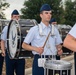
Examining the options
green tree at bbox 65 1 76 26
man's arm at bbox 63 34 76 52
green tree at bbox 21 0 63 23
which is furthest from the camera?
green tree at bbox 65 1 76 26

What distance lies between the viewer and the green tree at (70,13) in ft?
140

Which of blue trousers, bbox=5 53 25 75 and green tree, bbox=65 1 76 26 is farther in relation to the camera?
green tree, bbox=65 1 76 26

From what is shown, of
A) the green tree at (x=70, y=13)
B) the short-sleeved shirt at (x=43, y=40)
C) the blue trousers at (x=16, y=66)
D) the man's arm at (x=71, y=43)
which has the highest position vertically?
the man's arm at (x=71, y=43)

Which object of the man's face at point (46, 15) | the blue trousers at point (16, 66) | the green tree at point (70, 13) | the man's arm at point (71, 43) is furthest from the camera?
the green tree at point (70, 13)

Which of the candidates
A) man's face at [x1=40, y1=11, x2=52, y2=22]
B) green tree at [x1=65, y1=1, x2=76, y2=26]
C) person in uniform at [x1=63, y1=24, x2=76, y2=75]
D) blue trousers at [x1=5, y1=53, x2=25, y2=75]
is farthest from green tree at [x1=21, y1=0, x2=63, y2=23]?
person in uniform at [x1=63, y1=24, x2=76, y2=75]

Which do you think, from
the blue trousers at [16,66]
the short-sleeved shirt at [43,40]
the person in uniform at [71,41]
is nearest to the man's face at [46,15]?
the short-sleeved shirt at [43,40]

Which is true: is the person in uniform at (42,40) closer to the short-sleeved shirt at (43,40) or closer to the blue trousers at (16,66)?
the short-sleeved shirt at (43,40)

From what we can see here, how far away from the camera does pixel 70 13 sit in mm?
43062

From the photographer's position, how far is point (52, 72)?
4.57 meters

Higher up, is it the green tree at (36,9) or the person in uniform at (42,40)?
the person in uniform at (42,40)

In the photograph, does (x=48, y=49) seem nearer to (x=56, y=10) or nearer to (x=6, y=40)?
(x=6, y=40)

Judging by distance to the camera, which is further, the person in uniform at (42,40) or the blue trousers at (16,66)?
the blue trousers at (16,66)

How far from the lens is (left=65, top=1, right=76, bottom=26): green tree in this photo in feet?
140

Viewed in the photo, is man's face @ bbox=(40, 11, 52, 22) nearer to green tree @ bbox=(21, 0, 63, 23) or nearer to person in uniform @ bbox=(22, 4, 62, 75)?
person in uniform @ bbox=(22, 4, 62, 75)
